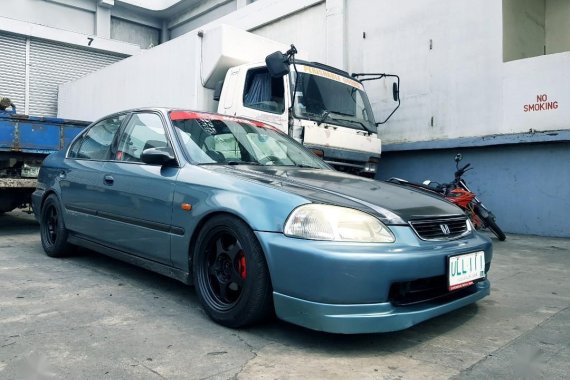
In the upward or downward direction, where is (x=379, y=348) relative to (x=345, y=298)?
downward

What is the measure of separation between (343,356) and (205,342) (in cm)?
75

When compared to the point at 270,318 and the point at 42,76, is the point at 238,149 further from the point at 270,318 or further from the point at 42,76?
the point at 42,76

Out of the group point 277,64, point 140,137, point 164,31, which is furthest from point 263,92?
point 164,31

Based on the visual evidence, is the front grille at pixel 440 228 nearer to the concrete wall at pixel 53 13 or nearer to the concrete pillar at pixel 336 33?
the concrete pillar at pixel 336 33

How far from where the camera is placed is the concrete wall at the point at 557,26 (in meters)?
8.48

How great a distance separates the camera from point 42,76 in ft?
40.8

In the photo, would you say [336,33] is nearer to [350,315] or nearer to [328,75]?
[328,75]

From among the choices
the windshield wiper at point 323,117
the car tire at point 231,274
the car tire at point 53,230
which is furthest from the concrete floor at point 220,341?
the windshield wiper at point 323,117

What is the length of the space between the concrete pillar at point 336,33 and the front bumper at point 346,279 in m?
7.99

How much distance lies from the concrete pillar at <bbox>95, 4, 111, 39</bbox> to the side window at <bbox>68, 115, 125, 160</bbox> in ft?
39.4

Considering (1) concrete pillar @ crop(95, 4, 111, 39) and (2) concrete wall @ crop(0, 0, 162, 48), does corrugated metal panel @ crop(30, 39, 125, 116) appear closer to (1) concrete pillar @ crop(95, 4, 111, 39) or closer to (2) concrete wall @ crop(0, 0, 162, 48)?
(2) concrete wall @ crop(0, 0, 162, 48)

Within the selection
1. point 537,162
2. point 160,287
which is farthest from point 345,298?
point 537,162

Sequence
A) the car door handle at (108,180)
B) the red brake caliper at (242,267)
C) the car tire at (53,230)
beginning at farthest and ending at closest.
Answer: the car tire at (53,230) < the car door handle at (108,180) < the red brake caliper at (242,267)

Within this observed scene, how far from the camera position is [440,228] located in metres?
2.84
